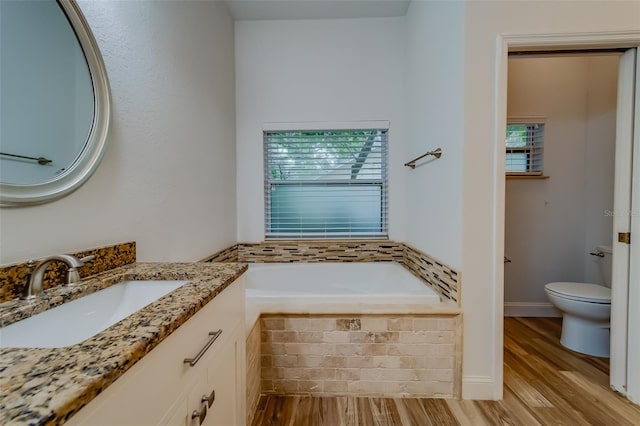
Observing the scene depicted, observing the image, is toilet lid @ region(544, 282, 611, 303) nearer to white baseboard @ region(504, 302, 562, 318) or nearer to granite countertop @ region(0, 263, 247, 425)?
white baseboard @ region(504, 302, 562, 318)

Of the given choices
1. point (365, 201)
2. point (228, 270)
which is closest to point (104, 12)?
point (228, 270)

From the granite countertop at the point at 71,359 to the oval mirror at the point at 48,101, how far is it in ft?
1.14

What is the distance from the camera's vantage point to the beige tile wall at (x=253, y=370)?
50.5 inches

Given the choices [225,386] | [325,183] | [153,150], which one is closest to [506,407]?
[225,386]

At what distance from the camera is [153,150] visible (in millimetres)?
1346

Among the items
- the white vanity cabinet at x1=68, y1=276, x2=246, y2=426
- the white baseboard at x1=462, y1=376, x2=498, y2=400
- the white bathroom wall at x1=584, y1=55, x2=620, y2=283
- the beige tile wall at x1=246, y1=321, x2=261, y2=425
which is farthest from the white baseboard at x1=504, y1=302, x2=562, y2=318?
the white vanity cabinet at x1=68, y1=276, x2=246, y2=426

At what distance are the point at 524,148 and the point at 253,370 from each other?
9.46ft

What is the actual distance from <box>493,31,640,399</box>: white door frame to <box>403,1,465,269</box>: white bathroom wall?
172 millimetres

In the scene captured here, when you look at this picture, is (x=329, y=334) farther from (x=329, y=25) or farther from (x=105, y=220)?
(x=329, y=25)

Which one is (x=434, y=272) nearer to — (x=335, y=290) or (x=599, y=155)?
(x=335, y=290)

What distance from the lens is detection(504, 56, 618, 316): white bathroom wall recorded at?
2432 mm

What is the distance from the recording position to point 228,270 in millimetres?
988

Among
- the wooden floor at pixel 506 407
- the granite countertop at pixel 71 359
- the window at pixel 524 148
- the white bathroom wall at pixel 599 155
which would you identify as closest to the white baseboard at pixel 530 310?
the white bathroom wall at pixel 599 155

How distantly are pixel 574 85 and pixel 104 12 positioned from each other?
137 inches
